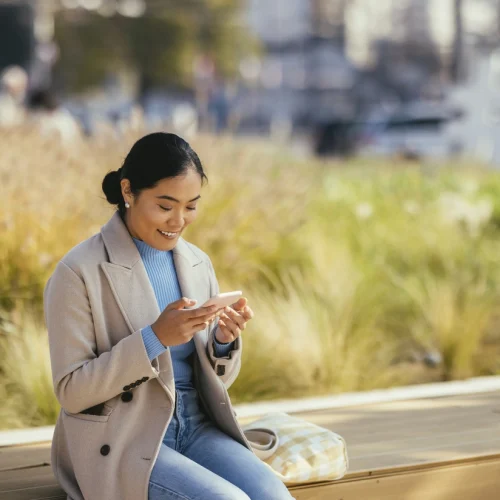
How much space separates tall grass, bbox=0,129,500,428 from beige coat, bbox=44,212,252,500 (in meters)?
1.65

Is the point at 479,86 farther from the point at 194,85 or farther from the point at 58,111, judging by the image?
the point at 194,85

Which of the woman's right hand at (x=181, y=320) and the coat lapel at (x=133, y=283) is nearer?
the woman's right hand at (x=181, y=320)

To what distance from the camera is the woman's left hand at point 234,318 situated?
264 centimetres

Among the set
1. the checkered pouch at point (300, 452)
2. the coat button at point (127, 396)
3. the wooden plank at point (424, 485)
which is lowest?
the wooden plank at point (424, 485)

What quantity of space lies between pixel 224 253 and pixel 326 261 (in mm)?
699

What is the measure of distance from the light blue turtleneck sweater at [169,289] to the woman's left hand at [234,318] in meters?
0.09

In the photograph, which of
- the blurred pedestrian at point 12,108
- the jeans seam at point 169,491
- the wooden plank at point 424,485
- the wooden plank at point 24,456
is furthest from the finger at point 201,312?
the blurred pedestrian at point 12,108

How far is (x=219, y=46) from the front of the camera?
32594mm

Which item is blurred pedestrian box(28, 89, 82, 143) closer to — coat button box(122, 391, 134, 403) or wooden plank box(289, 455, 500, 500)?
wooden plank box(289, 455, 500, 500)

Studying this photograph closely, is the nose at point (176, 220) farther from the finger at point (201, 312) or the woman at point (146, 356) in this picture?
the finger at point (201, 312)

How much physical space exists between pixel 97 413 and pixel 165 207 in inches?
22.0

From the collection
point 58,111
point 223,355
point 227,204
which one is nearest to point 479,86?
point 58,111

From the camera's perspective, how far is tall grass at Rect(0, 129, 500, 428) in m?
4.83

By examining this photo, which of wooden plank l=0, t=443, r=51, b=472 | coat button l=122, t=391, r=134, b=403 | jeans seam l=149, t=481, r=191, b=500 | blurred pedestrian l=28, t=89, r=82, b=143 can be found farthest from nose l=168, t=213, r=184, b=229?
blurred pedestrian l=28, t=89, r=82, b=143
